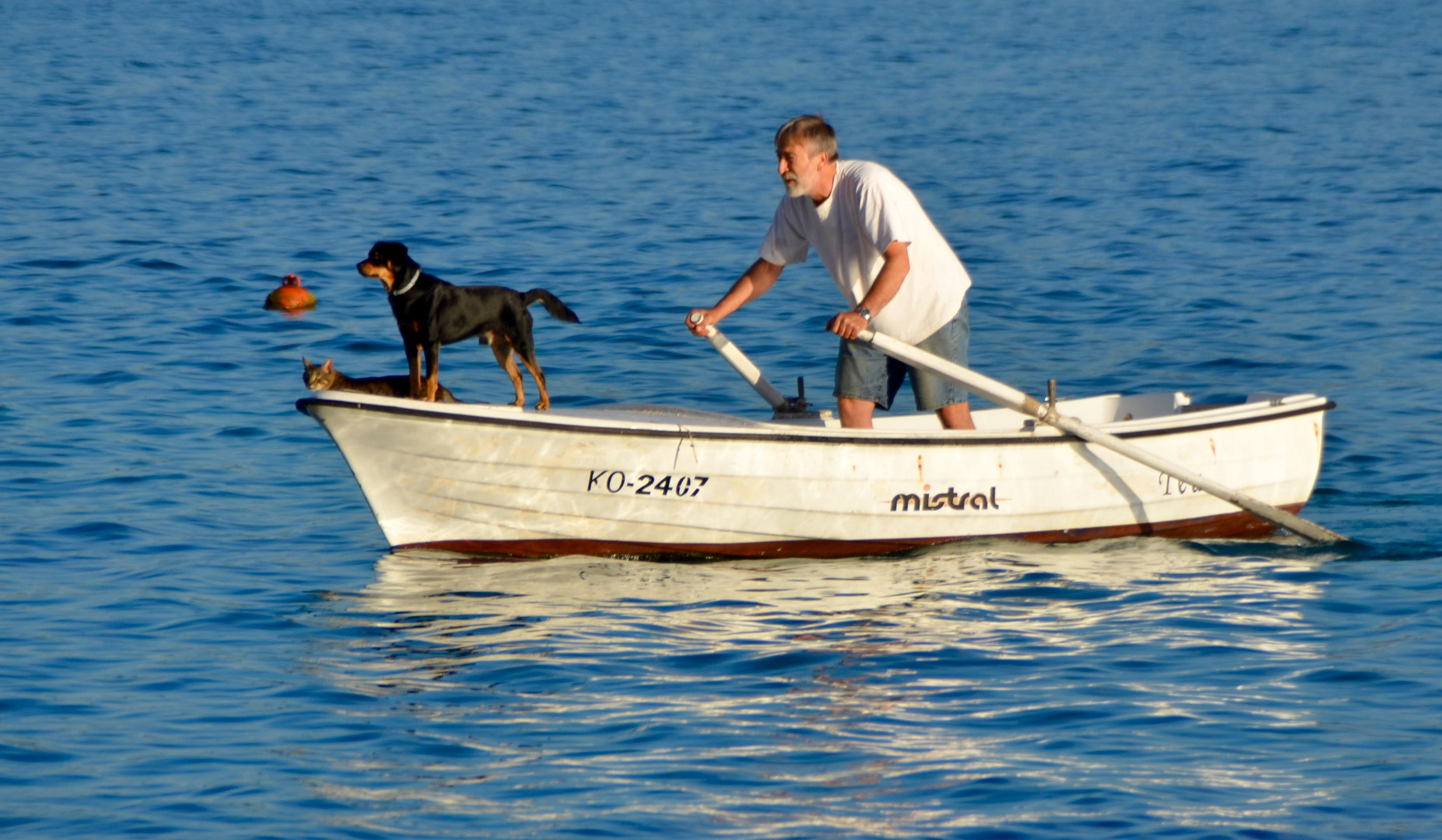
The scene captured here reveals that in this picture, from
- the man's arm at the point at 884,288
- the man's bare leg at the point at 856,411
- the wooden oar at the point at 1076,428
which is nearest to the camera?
the man's arm at the point at 884,288

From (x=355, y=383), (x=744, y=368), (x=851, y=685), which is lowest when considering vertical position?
(x=851, y=685)

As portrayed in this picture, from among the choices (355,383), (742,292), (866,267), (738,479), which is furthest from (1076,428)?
(355,383)

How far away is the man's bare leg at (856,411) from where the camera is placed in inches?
298

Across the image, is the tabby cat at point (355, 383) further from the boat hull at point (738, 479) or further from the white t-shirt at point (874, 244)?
the white t-shirt at point (874, 244)

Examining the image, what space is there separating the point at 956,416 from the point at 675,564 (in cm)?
151

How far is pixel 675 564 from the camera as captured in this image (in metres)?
7.86

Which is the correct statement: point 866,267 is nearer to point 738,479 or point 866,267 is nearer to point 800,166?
point 800,166

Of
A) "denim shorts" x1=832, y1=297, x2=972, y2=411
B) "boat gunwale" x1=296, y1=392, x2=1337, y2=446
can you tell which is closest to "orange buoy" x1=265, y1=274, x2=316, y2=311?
"boat gunwale" x1=296, y1=392, x2=1337, y2=446

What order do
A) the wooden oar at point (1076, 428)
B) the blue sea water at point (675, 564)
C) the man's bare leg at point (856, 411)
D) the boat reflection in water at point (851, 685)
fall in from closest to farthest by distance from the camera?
the boat reflection in water at point (851, 685), the blue sea water at point (675, 564), the wooden oar at point (1076, 428), the man's bare leg at point (856, 411)

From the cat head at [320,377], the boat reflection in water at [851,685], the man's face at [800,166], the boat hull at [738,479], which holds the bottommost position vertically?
the boat reflection in water at [851,685]

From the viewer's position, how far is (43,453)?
31.7 ft

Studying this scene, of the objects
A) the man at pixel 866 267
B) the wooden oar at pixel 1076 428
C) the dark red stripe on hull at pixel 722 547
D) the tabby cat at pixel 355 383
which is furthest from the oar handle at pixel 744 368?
the tabby cat at pixel 355 383

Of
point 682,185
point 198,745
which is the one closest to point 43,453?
point 198,745

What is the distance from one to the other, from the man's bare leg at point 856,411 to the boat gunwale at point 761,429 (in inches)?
3.8
